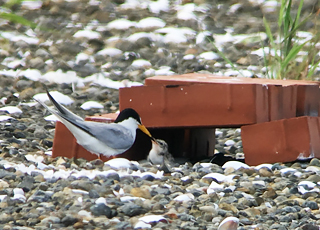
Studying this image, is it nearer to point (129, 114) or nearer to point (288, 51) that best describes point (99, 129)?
point (129, 114)

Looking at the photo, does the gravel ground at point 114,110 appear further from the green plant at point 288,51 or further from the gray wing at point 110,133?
the green plant at point 288,51

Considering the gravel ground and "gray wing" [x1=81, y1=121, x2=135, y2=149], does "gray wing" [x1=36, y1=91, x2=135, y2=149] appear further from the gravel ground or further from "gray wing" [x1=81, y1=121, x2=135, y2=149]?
the gravel ground

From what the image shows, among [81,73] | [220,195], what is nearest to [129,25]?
[81,73]

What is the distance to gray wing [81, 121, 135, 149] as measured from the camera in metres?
4.46

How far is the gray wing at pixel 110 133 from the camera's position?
4.46 m

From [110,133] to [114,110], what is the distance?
4.81 ft

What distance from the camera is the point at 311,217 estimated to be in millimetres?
3115

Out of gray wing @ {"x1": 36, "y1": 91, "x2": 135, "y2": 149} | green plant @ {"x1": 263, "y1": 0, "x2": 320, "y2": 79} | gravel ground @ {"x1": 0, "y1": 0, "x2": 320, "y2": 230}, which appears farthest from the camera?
green plant @ {"x1": 263, "y1": 0, "x2": 320, "y2": 79}

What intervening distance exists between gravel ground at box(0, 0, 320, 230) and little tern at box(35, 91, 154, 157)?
0.56 ft

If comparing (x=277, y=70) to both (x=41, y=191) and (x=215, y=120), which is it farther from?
(x=41, y=191)

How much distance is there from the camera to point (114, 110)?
602 cm

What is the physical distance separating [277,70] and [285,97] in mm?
1196

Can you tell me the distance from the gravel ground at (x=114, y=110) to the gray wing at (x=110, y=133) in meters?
0.22

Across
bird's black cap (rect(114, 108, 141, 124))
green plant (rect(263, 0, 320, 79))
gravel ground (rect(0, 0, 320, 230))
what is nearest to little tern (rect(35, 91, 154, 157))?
bird's black cap (rect(114, 108, 141, 124))
